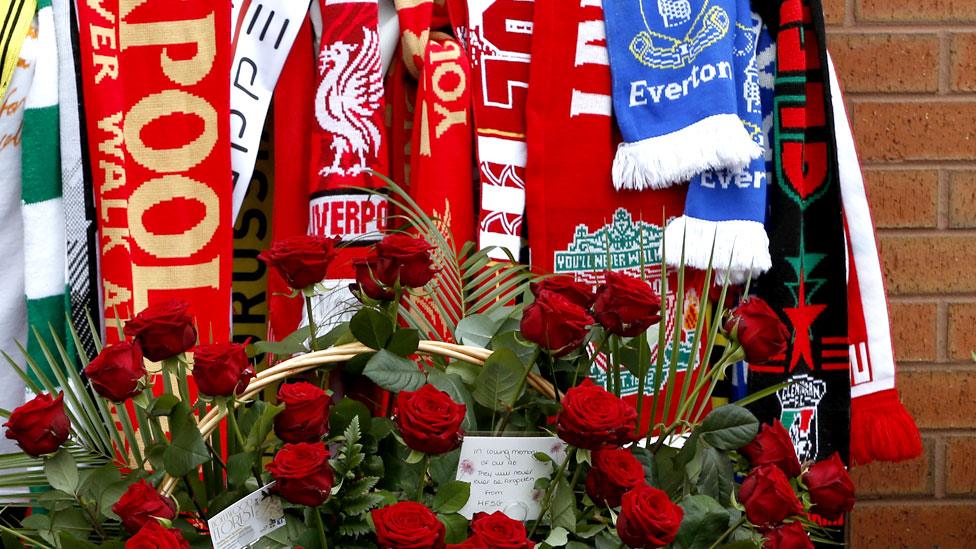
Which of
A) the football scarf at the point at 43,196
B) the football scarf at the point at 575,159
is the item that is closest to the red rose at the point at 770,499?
the football scarf at the point at 575,159

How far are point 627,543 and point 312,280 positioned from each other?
0.28 meters

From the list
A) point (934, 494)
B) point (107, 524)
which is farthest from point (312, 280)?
point (934, 494)

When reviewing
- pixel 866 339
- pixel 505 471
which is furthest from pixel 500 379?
pixel 866 339

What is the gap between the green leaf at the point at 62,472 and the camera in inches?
25.1

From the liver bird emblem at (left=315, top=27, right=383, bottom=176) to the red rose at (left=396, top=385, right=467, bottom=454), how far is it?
59cm

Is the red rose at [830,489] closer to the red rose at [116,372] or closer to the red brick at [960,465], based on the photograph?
the red rose at [116,372]

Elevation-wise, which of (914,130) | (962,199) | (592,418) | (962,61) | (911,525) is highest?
(962,61)

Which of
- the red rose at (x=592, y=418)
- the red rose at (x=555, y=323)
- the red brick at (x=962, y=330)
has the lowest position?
the red brick at (x=962, y=330)

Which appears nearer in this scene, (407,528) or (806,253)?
(407,528)

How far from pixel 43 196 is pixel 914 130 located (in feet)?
4.17

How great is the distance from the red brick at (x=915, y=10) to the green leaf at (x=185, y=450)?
128 cm

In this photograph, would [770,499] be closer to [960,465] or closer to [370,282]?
[370,282]

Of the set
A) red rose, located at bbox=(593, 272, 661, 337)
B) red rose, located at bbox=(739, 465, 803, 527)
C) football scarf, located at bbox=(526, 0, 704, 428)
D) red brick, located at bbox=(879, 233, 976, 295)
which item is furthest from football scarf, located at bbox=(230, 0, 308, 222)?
red brick, located at bbox=(879, 233, 976, 295)

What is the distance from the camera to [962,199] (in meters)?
1.57
